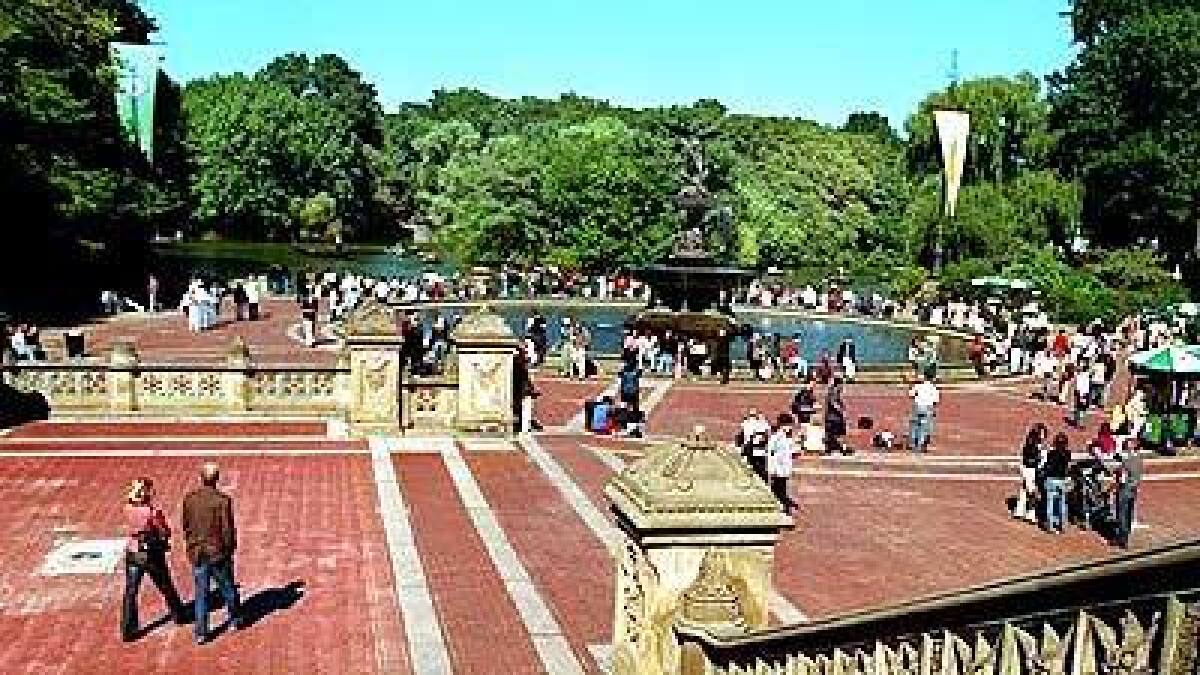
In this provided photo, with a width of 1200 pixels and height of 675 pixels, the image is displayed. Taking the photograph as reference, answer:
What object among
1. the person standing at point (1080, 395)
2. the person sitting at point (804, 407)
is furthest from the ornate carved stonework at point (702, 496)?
the person standing at point (1080, 395)

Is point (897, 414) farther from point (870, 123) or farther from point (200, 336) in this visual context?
point (870, 123)

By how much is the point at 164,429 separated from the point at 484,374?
5.71 metres

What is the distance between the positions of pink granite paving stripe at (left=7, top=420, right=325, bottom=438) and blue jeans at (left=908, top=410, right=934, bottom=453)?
35.9 feet

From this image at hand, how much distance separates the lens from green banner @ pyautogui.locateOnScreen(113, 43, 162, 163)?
3912 cm

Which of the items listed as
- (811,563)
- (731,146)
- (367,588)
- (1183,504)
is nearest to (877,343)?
(1183,504)

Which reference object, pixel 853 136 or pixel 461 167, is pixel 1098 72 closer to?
pixel 853 136

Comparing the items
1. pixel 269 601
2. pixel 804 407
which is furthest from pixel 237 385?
pixel 269 601

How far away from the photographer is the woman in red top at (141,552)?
12.4m

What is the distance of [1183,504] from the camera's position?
71.9 feet

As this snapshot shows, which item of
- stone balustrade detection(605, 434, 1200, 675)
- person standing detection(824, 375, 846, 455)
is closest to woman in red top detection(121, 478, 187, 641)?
stone balustrade detection(605, 434, 1200, 675)

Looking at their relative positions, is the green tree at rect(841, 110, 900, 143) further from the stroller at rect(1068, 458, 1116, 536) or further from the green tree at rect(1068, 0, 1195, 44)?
the stroller at rect(1068, 458, 1116, 536)

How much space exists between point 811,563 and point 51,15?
37481 mm

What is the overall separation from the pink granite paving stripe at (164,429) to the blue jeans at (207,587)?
1055cm

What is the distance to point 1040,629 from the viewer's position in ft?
14.5
